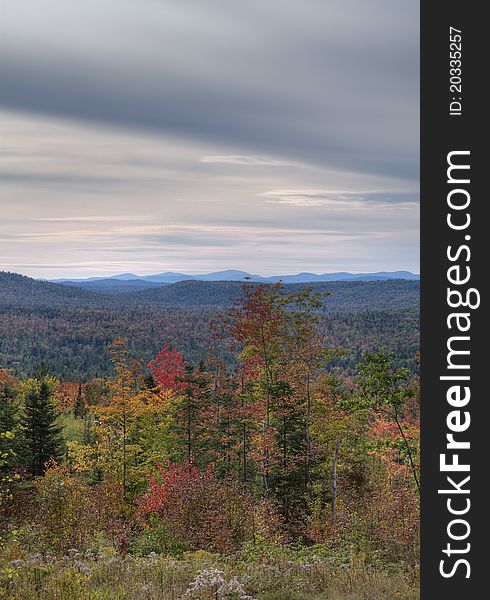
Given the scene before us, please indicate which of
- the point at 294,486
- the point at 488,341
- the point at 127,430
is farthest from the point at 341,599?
the point at 127,430

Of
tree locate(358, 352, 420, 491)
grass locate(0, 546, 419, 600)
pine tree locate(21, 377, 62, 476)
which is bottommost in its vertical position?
pine tree locate(21, 377, 62, 476)

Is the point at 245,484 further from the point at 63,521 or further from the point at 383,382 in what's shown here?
the point at 383,382

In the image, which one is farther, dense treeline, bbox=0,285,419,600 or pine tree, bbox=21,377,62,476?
pine tree, bbox=21,377,62,476

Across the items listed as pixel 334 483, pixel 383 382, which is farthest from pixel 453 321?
pixel 334 483

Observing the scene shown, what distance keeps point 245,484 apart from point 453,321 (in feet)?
75.4

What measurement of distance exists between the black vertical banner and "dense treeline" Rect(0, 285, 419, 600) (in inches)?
164

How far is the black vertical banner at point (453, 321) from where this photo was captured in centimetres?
477

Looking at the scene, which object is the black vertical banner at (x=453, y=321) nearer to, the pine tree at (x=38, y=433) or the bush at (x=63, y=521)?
the bush at (x=63, y=521)

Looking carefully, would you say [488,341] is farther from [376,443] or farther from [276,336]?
[276,336]

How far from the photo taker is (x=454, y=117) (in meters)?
5.06

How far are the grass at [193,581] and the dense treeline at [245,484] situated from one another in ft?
0.15

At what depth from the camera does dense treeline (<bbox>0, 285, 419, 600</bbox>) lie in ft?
31.2

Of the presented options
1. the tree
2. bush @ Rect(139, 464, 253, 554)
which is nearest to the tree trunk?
bush @ Rect(139, 464, 253, 554)

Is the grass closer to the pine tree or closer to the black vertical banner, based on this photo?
the black vertical banner
